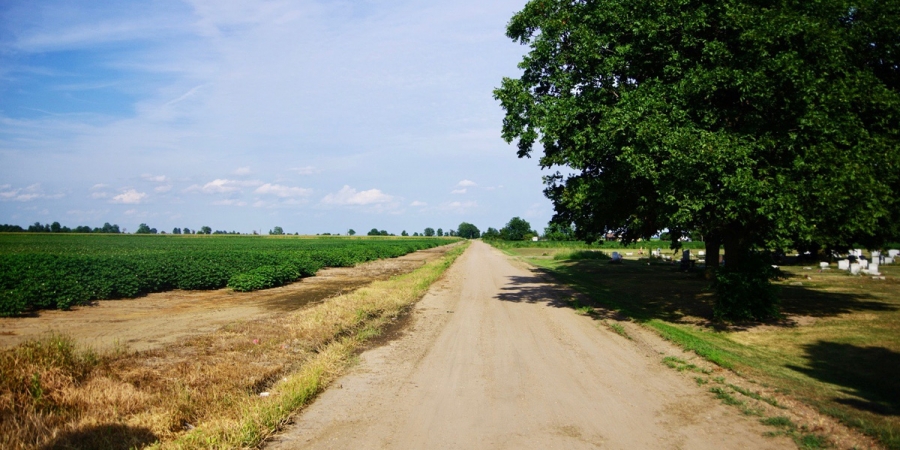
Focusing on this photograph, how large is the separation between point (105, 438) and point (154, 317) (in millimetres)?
10925

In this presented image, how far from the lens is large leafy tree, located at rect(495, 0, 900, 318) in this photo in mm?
10375

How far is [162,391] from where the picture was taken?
275 inches

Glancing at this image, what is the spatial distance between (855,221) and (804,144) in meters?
1.95

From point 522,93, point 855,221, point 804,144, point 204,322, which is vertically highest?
point 522,93

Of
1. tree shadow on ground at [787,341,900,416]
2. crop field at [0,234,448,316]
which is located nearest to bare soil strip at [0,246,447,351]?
crop field at [0,234,448,316]

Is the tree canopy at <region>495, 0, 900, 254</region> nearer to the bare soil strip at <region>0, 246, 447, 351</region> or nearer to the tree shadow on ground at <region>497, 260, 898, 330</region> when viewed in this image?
the tree shadow on ground at <region>497, 260, 898, 330</region>

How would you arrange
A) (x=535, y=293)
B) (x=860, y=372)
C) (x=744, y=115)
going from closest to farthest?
(x=860, y=372) < (x=744, y=115) < (x=535, y=293)

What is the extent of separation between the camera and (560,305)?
55.4ft

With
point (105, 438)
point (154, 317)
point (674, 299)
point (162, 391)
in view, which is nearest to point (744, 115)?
point (674, 299)

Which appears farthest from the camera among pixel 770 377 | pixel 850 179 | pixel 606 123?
pixel 606 123

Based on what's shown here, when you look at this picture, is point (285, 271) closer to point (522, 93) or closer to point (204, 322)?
point (204, 322)

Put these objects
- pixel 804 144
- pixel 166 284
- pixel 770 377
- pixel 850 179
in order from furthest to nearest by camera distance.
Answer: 1. pixel 166 284
2. pixel 804 144
3. pixel 850 179
4. pixel 770 377

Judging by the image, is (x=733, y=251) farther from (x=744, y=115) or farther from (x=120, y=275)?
(x=120, y=275)

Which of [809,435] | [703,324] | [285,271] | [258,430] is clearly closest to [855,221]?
[703,324]
